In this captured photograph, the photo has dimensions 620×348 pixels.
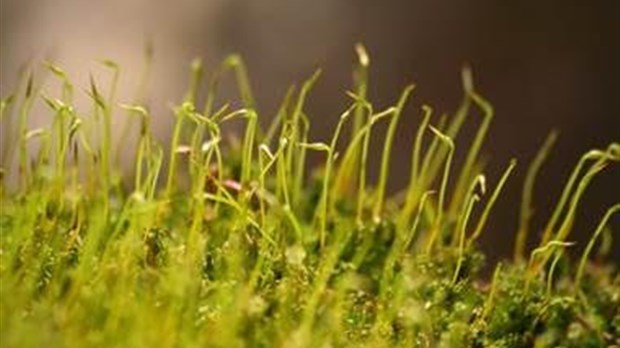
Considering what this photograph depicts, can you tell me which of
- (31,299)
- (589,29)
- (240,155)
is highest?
(31,299)

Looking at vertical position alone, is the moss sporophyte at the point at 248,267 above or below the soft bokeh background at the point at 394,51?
above

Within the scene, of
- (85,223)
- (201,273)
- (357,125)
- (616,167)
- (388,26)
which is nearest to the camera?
(201,273)

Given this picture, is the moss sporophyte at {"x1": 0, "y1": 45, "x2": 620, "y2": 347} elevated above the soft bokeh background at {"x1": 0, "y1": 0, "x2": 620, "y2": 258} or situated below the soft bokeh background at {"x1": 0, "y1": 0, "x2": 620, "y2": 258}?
above

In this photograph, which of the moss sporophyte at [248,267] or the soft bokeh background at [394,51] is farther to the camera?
the soft bokeh background at [394,51]

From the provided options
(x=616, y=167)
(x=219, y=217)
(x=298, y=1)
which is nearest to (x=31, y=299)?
(x=219, y=217)

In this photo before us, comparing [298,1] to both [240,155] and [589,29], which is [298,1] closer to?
[589,29]

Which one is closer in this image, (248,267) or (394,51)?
(248,267)

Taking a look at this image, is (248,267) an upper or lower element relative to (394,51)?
upper

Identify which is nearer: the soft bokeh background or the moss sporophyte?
the moss sporophyte
